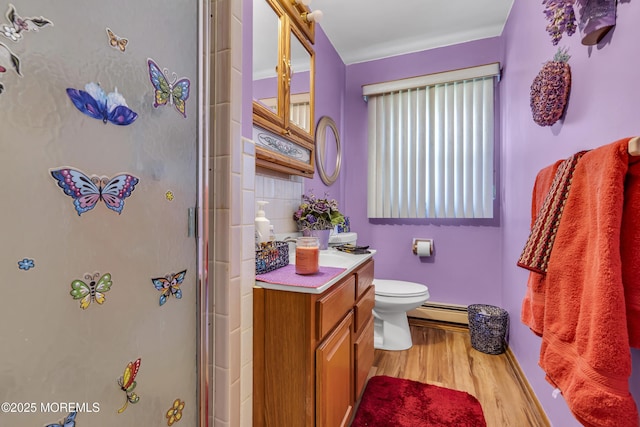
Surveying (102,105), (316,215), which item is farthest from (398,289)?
(102,105)

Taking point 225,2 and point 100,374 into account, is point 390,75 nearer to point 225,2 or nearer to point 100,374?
point 225,2

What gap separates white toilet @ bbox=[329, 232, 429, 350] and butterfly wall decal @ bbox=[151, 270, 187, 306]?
1.46 meters

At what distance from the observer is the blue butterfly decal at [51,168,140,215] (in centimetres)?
50

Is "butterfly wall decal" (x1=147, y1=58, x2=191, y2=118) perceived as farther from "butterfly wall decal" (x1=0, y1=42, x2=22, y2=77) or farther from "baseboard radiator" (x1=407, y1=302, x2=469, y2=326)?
"baseboard radiator" (x1=407, y1=302, x2=469, y2=326)

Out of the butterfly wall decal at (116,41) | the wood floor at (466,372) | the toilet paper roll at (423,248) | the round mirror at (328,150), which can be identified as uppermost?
the round mirror at (328,150)

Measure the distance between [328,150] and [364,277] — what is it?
1.26m

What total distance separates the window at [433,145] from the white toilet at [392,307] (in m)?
0.76

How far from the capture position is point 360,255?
63.7 inches

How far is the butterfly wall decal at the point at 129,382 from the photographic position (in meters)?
0.59

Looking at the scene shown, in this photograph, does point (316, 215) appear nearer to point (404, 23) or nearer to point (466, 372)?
point (466, 372)

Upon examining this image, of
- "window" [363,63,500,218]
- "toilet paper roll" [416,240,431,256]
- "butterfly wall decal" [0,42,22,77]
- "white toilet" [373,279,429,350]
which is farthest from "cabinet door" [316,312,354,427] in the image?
"window" [363,63,500,218]

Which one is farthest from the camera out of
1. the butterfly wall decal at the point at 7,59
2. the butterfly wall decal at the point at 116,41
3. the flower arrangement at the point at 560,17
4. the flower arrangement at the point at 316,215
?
the flower arrangement at the point at 316,215

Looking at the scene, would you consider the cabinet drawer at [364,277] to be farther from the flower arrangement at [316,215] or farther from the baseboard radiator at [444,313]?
the baseboard radiator at [444,313]

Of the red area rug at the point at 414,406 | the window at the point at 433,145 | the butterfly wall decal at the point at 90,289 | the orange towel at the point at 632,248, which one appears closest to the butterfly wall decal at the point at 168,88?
the butterfly wall decal at the point at 90,289
